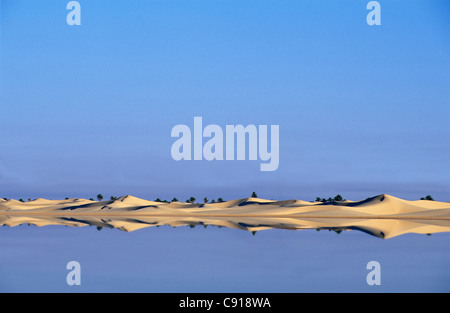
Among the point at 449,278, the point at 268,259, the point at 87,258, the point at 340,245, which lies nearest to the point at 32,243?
the point at 87,258

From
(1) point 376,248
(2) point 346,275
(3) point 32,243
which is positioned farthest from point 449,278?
(3) point 32,243

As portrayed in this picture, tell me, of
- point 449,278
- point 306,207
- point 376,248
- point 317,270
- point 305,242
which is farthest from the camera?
point 306,207

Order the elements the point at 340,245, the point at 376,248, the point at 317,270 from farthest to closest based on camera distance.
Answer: the point at 340,245 → the point at 376,248 → the point at 317,270

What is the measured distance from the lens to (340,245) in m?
22.1

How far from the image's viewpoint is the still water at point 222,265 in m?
12.4

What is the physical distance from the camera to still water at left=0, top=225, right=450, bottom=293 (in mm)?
12438

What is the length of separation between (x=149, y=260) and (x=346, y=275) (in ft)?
18.7

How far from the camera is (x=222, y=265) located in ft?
52.2
